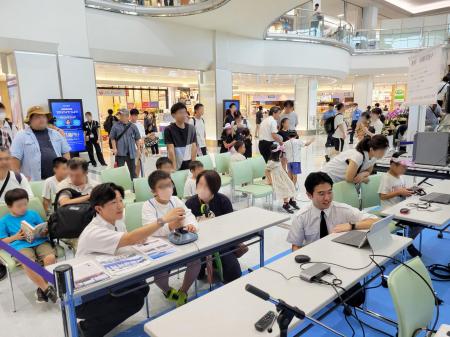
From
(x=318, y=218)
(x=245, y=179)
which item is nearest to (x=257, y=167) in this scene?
(x=245, y=179)

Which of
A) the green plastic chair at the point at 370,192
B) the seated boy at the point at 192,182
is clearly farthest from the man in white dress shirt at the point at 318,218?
the seated boy at the point at 192,182

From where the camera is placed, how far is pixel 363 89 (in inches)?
712

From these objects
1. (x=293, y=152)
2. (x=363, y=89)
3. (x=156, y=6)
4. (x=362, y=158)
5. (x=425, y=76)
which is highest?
(x=156, y=6)

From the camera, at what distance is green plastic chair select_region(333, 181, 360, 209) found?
130 inches

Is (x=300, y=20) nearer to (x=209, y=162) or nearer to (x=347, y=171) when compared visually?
(x=209, y=162)

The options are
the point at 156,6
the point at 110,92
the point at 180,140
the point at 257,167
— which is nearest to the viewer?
the point at 180,140

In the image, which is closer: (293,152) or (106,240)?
(106,240)

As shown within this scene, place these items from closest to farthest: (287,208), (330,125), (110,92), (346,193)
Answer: (346,193) < (287,208) < (330,125) < (110,92)

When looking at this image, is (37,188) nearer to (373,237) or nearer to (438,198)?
(373,237)

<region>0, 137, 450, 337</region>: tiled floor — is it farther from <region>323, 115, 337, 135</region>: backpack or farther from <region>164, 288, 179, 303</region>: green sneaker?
<region>323, 115, 337, 135</region>: backpack

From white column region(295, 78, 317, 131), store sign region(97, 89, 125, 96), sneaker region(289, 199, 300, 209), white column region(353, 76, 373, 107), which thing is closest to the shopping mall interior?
sneaker region(289, 199, 300, 209)

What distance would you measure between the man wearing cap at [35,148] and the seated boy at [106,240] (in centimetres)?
227

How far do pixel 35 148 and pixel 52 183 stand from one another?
0.70m

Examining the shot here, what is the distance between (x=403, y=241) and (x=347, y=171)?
1397 mm
